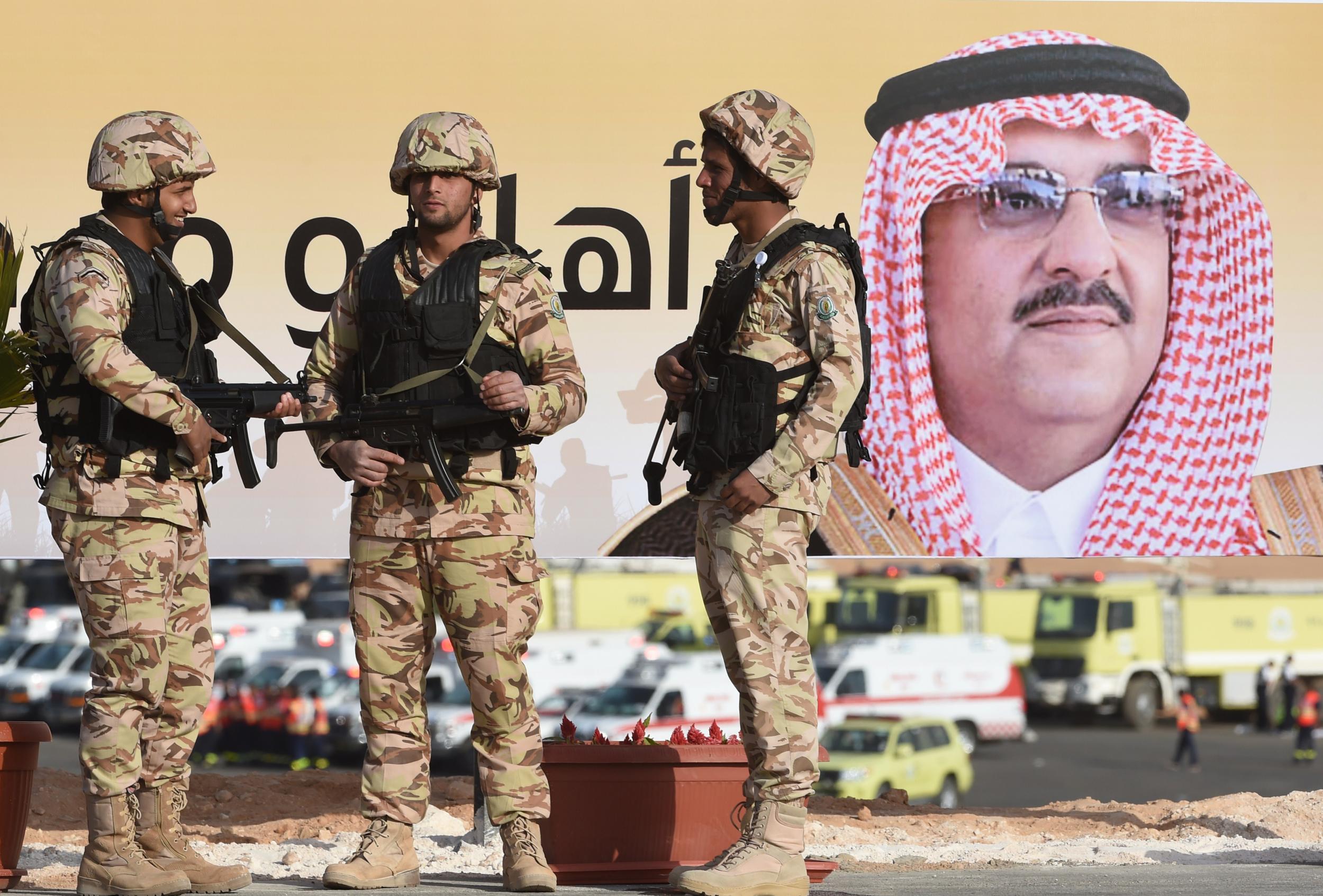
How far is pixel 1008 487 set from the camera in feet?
21.2

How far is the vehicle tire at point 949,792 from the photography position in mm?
→ 15094

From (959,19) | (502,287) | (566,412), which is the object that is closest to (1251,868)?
(566,412)

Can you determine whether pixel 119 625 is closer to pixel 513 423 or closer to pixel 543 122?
pixel 513 423

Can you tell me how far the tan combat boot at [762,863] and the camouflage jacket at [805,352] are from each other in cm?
74

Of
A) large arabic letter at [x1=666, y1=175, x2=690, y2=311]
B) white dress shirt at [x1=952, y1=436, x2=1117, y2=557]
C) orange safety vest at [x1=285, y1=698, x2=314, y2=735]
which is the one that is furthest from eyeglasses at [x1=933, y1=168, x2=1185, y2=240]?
orange safety vest at [x1=285, y1=698, x2=314, y2=735]

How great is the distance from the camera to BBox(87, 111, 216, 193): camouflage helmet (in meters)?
3.90

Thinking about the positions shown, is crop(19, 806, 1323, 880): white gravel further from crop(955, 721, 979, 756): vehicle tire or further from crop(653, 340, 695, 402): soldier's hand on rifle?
crop(955, 721, 979, 756): vehicle tire

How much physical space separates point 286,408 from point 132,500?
1.44 ft

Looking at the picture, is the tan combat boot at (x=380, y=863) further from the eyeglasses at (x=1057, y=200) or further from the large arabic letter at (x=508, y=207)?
the eyeglasses at (x=1057, y=200)

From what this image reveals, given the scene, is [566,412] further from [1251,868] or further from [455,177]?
[1251,868]

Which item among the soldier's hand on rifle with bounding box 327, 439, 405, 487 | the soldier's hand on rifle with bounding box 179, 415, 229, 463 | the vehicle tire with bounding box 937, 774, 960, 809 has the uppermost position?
the soldier's hand on rifle with bounding box 179, 415, 229, 463

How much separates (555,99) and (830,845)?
3071 millimetres

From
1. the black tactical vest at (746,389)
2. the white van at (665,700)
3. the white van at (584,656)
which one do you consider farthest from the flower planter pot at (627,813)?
the white van at (584,656)

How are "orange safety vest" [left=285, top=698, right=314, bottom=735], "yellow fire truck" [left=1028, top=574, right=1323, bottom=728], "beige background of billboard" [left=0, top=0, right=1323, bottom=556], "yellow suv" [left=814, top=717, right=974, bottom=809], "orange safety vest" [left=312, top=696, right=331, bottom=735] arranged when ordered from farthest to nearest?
"yellow fire truck" [left=1028, top=574, right=1323, bottom=728] → "orange safety vest" [left=285, top=698, right=314, bottom=735] → "orange safety vest" [left=312, top=696, right=331, bottom=735] → "yellow suv" [left=814, top=717, right=974, bottom=809] → "beige background of billboard" [left=0, top=0, right=1323, bottom=556]
